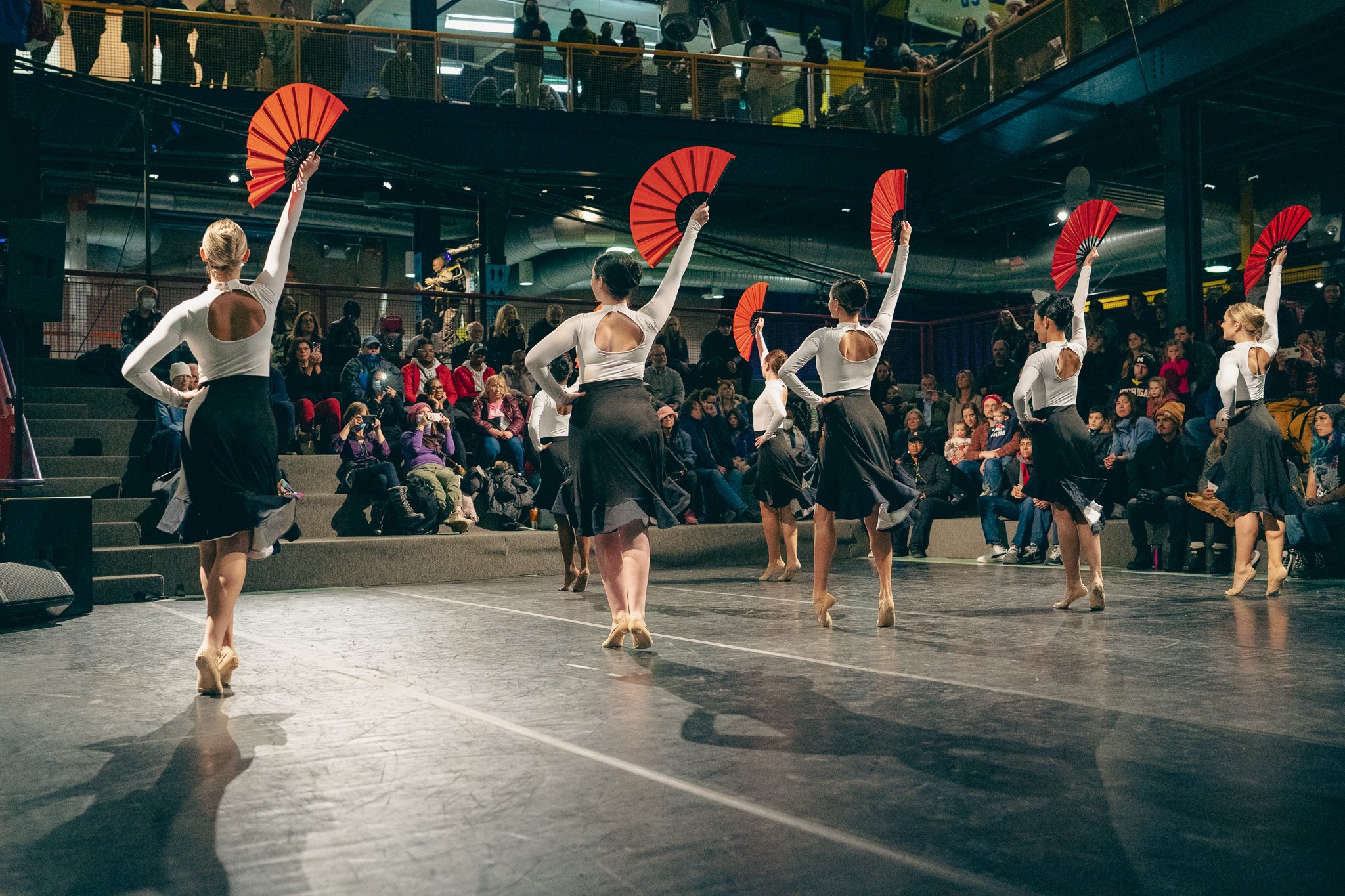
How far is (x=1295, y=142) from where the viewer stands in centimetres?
1484

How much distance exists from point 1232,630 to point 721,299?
730 inches

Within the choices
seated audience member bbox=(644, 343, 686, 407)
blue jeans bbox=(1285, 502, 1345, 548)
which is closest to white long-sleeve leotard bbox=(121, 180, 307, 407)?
blue jeans bbox=(1285, 502, 1345, 548)

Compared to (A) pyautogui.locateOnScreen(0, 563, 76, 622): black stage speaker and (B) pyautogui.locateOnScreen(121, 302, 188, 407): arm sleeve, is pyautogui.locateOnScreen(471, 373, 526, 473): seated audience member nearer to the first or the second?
(A) pyautogui.locateOnScreen(0, 563, 76, 622): black stage speaker

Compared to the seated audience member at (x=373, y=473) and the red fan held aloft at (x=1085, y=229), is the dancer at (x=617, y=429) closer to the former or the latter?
the red fan held aloft at (x=1085, y=229)

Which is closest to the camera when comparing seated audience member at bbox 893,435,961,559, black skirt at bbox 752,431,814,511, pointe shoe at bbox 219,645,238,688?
pointe shoe at bbox 219,645,238,688

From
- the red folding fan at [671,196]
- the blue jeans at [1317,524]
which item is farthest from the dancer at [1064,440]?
the blue jeans at [1317,524]

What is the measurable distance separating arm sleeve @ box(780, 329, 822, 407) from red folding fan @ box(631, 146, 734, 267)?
0.96 metres

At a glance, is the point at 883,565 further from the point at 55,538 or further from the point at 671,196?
the point at 55,538

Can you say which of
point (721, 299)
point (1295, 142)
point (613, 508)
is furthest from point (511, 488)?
point (721, 299)

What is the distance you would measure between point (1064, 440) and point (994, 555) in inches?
183

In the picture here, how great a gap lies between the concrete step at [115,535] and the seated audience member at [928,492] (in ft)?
24.6

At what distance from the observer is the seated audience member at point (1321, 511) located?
28.0 ft

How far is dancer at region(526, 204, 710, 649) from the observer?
4.79 meters

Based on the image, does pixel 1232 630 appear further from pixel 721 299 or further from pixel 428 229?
pixel 721 299
